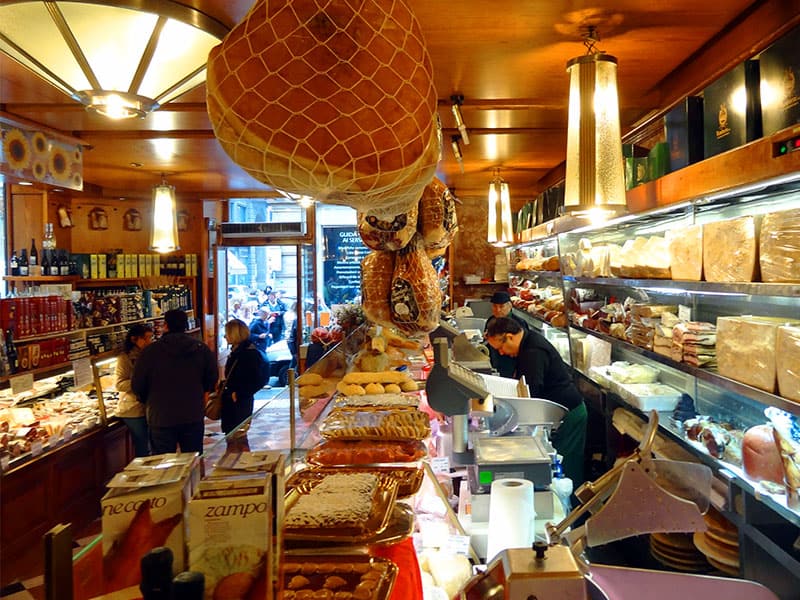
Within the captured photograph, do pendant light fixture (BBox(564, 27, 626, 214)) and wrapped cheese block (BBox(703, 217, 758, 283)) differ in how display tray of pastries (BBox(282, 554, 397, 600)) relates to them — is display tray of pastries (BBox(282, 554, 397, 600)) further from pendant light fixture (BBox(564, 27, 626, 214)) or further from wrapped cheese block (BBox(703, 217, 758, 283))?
wrapped cheese block (BBox(703, 217, 758, 283))

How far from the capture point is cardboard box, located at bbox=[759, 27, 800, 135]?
A: 7.20 ft

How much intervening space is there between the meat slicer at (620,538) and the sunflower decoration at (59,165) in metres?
4.77

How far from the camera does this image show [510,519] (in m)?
1.60

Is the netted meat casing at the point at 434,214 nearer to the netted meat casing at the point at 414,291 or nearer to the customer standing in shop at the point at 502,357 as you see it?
the netted meat casing at the point at 414,291

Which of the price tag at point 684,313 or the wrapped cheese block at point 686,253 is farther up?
the wrapped cheese block at point 686,253

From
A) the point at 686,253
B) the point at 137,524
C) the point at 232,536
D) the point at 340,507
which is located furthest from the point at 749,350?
the point at 137,524

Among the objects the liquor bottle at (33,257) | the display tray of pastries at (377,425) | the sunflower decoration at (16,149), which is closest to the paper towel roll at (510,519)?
the display tray of pastries at (377,425)

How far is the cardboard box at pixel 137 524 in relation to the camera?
897mm

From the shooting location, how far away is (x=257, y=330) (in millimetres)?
9195

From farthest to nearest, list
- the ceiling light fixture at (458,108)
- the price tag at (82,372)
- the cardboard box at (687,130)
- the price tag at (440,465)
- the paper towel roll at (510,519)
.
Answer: the price tag at (82,372)
the ceiling light fixture at (458,108)
the cardboard box at (687,130)
the price tag at (440,465)
the paper towel roll at (510,519)

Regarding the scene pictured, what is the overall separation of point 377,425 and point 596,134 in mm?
1614

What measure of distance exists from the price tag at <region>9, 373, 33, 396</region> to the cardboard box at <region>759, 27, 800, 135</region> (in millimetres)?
4600

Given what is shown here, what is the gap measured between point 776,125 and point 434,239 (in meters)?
1.47

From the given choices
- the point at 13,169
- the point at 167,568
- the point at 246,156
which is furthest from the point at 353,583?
the point at 13,169
